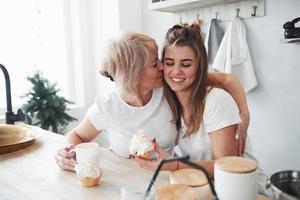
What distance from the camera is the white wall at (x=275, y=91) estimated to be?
1911 mm

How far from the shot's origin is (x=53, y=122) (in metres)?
2.49

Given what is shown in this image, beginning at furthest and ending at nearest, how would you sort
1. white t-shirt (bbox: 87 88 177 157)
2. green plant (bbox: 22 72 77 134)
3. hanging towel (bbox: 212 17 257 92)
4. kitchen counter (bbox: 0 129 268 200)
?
green plant (bbox: 22 72 77 134) → hanging towel (bbox: 212 17 257 92) → white t-shirt (bbox: 87 88 177 157) → kitchen counter (bbox: 0 129 268 200)

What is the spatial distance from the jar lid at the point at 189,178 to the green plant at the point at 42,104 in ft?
5.93

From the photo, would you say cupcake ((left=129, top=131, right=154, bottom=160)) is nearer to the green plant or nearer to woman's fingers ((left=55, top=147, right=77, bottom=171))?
woman's fingers ((left=55, top=147, right=77, bottom=171))

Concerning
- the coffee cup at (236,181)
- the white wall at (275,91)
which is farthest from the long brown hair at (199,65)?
the white wall at (275,91)

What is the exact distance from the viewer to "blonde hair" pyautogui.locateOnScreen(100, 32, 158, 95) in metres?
1.33

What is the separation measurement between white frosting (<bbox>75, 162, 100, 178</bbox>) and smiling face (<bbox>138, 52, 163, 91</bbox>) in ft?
1.66

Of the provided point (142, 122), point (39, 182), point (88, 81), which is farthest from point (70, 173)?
point (88, 81)

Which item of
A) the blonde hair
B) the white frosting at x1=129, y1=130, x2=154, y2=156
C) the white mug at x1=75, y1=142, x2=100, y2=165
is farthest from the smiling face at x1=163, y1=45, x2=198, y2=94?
the white mug at x1=75, y1=142, x2=100, y2=165

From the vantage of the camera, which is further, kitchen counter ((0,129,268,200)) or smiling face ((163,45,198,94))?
smiling face ((163,45,198,94))

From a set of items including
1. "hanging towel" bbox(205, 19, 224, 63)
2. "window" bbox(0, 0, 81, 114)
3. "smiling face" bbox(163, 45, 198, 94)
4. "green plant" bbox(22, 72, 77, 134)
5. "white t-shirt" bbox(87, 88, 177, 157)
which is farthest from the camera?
"window" bbox(0, 0, 81, 114)

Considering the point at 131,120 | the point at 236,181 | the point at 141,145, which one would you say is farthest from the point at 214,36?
the point at 236,181

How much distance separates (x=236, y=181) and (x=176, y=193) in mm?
168

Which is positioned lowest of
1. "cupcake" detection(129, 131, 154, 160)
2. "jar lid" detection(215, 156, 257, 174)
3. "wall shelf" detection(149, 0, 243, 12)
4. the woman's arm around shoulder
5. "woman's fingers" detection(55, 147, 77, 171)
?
"woman's fingers" detection(55, 147, 77, 171)
